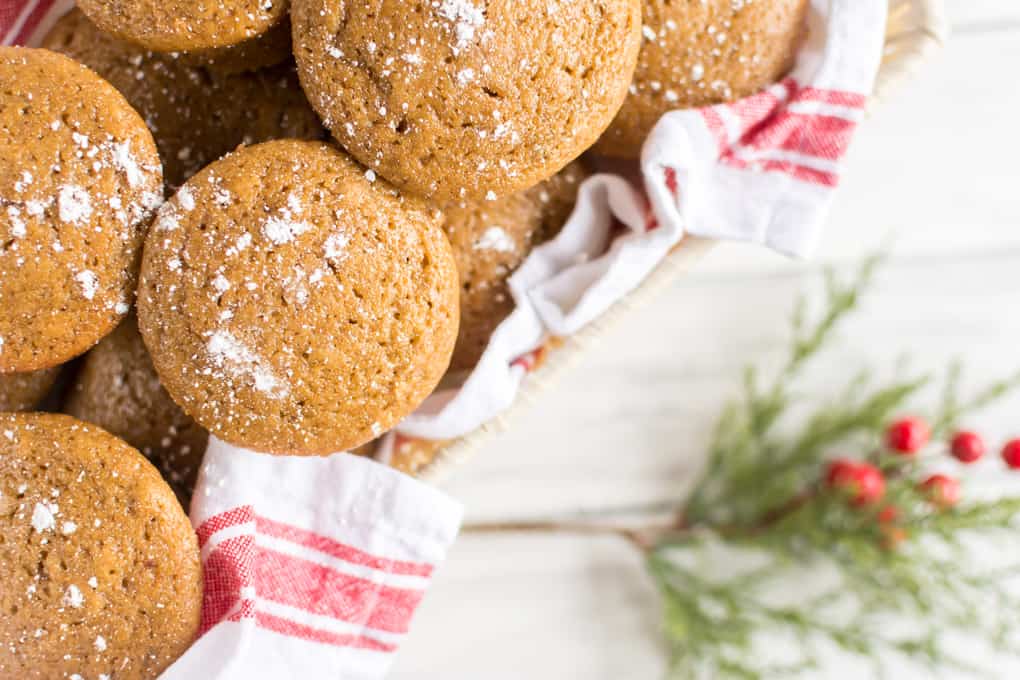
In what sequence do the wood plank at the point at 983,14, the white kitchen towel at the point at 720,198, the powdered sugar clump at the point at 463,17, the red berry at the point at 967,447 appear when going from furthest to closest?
1. the wood plank at the point at 983,14
2. the red berry at the point at 967,447
3. the white kitchen towel at the point at 720,198
4. the powdered sugar clump at the point at 463,17

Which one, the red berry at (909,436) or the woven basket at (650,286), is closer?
the woven basket at (650,286)

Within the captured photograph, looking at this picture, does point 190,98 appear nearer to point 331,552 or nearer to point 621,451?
point 331,552

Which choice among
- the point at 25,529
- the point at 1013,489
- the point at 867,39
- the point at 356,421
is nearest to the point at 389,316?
the point at 356,421

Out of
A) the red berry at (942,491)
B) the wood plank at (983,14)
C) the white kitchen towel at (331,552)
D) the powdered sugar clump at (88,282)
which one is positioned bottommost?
the red berry at (942,491)

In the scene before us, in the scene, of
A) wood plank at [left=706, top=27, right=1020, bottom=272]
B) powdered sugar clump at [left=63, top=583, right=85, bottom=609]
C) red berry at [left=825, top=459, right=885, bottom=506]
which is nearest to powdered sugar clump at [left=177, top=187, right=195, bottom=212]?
powdered sugar clump at [left=63, top=583, right=85, bottom=609]

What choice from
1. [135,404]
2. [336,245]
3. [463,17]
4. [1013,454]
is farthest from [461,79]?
[1013,454]

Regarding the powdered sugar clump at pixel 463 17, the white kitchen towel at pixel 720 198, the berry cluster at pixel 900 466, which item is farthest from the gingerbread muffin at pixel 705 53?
the berry cluster at pixel 900 466

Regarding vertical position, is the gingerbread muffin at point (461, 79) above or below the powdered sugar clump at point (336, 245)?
above

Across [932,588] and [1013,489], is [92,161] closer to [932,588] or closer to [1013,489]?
[932,588]

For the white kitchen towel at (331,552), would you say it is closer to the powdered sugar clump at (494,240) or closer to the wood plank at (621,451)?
the powdered sugar clump at (494,240)
